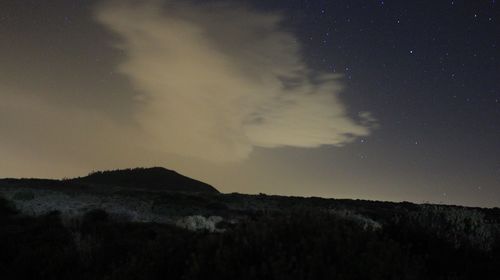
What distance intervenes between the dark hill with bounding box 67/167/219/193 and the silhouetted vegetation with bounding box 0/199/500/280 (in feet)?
178

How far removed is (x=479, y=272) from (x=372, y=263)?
2876 mm

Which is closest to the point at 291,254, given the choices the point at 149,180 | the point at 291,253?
the point at 291,253

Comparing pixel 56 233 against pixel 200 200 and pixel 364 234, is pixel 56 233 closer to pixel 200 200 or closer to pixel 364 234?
pixel 364 234

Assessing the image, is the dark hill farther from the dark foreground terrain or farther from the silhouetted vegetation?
the silhouetted vegetation

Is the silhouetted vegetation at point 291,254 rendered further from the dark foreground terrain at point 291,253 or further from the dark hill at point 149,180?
the dark hill at point 149,180

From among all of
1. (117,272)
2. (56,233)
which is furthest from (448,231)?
(56,233)

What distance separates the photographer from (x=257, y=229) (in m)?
6.18

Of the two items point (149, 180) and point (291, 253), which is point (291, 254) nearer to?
point (291, 253)

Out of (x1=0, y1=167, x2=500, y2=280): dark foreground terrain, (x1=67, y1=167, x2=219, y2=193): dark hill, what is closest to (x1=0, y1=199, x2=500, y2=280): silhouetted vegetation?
(x1=0, y1=167, x2=500, y2=280): dark foreground terrain

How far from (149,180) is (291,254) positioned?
64586 millimetres

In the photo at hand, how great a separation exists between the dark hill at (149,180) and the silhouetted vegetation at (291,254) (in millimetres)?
54303

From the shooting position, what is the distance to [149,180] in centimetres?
6812

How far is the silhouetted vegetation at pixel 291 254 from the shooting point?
520cm

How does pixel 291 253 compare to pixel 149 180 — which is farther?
pixel 149 180
